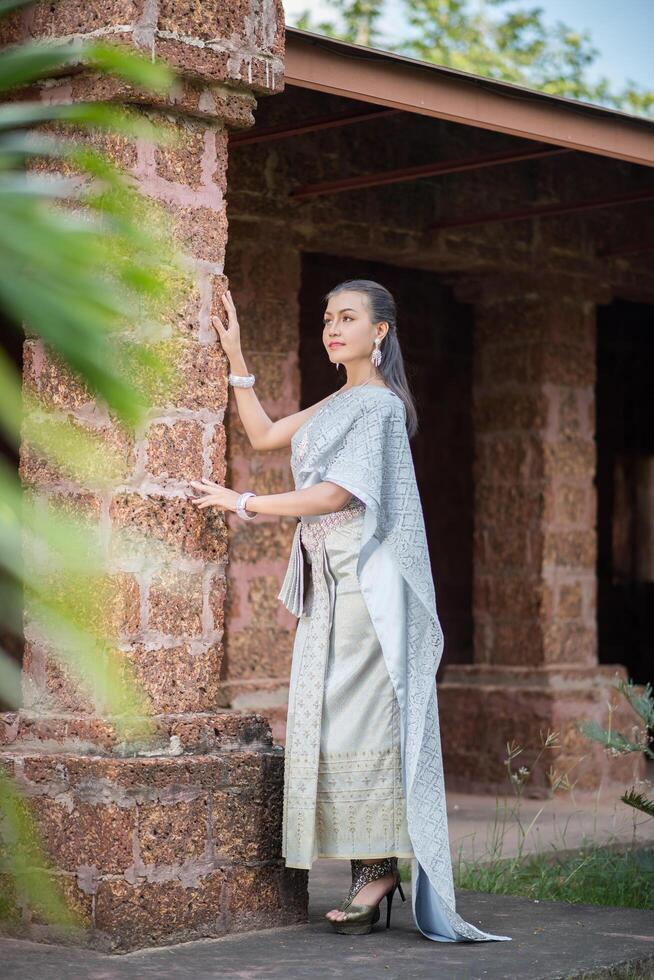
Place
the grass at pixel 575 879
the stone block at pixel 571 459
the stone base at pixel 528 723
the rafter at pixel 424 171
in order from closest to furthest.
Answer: the grass at pixel 575 879 → the rafter at pixel 424 171 → the stone base at pixel 528 723 → the stone block at pixel 571 459

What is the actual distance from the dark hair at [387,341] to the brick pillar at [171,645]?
0.39 meters

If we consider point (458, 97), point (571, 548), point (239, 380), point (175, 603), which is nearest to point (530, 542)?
point (571, 548)

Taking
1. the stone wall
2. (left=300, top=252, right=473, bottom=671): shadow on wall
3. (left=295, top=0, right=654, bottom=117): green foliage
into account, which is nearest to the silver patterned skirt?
the stone wall

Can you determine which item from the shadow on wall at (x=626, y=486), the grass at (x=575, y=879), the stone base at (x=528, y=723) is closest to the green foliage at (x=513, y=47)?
the shadow on wall at (x=626, y=486)

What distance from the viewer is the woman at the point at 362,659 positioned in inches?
157

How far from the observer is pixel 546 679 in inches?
305

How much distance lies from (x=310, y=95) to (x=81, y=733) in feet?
11.7

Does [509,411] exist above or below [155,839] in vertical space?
above

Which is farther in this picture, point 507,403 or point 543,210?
point 507,403

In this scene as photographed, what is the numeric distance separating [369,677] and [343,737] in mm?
169

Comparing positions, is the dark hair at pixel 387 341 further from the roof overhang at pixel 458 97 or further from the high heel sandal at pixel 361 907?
the high heel sandal at pixel 361 907

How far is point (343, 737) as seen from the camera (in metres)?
4.01

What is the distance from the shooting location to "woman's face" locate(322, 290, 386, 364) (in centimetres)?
420

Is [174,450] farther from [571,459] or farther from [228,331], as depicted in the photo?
[571,459]
